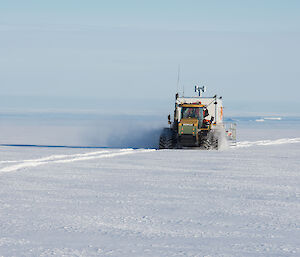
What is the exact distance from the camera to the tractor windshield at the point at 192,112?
80.7ft

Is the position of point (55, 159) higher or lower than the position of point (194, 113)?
lower

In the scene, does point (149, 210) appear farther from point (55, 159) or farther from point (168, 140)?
point (168, 140)

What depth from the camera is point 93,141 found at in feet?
105

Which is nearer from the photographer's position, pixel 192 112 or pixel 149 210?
pixel 149 210

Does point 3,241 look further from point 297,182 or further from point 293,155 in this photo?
point 293,155

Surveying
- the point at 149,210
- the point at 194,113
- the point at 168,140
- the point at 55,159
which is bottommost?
the point at 149,210

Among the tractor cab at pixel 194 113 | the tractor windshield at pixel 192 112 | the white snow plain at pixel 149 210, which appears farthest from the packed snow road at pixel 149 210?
the tractor windshield at pixel 192 112

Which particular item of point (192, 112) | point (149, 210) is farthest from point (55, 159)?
point (149, 210)

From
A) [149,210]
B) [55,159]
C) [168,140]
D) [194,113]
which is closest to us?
[149,210]

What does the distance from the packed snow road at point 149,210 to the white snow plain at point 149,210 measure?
0.01 m

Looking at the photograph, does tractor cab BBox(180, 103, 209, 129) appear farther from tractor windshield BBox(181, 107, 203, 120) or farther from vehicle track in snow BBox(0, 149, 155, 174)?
vehicle track in snow BBox(0, 149, 155, 174)

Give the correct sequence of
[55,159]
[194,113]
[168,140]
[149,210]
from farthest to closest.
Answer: [194,113]
[168,140]
[55,159]
[149,210]

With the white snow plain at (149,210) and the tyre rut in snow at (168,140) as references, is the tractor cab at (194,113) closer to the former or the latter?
the tyre rut in snow at (168,140)

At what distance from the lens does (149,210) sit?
950 cm
